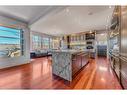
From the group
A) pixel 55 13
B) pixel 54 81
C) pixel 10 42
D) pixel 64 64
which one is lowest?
pixel 54 81

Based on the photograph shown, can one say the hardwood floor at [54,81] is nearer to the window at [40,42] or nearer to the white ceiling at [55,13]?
the white ceiling at [55,13]

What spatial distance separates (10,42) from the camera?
5.24 m

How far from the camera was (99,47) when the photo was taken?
1009 cm

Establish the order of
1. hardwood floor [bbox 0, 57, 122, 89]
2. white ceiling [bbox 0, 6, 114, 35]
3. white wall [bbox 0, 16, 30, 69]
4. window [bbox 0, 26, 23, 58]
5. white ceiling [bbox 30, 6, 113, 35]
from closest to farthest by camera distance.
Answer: hardwood floor [bbox 0, 57, 122, 89] < white ceiling [bbox 0, 6, 114, 35] < white ceiling [bbox 30, 6, 113, 35] < white wall [bbox 0, 16, 30, 69] < window [bbox 0, 26, 23, 58]

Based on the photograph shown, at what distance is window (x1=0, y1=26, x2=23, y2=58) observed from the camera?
481 cm

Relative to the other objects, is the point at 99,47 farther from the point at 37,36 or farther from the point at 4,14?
the point at 4,14

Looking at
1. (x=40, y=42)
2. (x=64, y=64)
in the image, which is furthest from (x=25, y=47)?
(x=40, y=42)

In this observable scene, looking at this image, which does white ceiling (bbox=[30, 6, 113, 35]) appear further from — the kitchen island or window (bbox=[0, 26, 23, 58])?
the kitchen island

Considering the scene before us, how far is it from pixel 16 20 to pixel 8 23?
51 centimetres

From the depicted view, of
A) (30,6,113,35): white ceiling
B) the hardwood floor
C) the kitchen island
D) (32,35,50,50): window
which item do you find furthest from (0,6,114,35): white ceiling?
(32,35,50,50): window

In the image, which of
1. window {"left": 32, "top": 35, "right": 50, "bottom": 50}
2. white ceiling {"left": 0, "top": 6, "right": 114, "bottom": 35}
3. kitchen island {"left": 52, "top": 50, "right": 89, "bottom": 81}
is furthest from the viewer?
window {"left": 32, "top": 35, "right": 50, "bottom": 50}

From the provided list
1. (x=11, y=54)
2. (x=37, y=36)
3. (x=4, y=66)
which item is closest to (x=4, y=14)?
(x=11, y=54)

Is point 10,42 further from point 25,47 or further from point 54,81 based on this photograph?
point 54,81

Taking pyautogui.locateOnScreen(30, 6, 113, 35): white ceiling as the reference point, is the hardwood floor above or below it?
below
